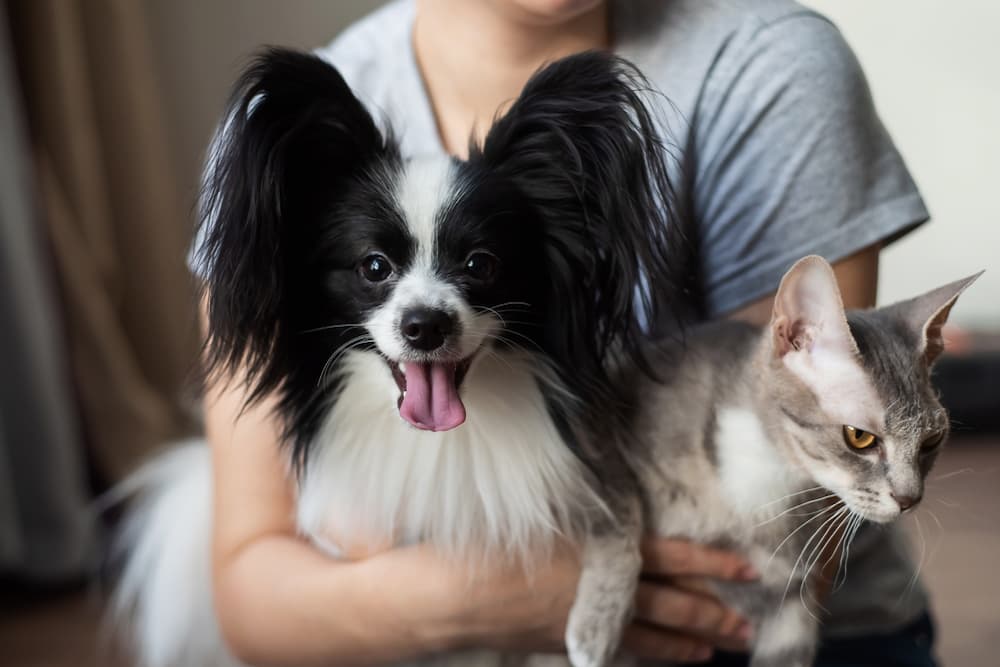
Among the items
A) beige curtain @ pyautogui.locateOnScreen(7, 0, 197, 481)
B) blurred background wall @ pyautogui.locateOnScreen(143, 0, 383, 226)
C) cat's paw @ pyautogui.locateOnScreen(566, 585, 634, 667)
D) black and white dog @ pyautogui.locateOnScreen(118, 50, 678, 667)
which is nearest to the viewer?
black and white dog @ pyautogui.locateOnScreen(118, 50, 678, 667)

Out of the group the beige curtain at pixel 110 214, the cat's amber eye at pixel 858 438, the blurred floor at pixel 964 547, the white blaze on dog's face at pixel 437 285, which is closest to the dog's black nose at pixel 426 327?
the white blaze on dog's face at pixel 437 285

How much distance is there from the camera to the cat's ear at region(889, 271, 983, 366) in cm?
103

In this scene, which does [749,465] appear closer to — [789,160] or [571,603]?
[571,603]

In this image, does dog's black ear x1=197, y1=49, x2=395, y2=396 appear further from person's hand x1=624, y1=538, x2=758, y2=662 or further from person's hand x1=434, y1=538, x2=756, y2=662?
person's hand x1=624, y1=538, x2=758, y2=662

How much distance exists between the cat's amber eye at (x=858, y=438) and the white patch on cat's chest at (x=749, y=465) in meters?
0.13

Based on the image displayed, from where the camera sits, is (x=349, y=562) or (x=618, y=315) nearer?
(x=618, y=315)

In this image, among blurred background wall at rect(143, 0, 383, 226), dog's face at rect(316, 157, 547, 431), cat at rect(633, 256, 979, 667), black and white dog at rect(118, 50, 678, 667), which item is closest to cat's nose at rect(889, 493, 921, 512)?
cat at rect(633, 256, 979, 667)

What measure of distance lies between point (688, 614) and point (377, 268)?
23.3 inches

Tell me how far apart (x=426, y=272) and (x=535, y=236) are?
143 mm

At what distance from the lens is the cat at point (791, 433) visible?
3.43 feet

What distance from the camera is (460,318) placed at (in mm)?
1090

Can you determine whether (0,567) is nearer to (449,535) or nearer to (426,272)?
(449,535)

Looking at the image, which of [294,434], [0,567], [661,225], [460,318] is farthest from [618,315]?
[0,567]

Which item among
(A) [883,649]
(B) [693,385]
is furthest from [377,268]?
(A) [883,649]
